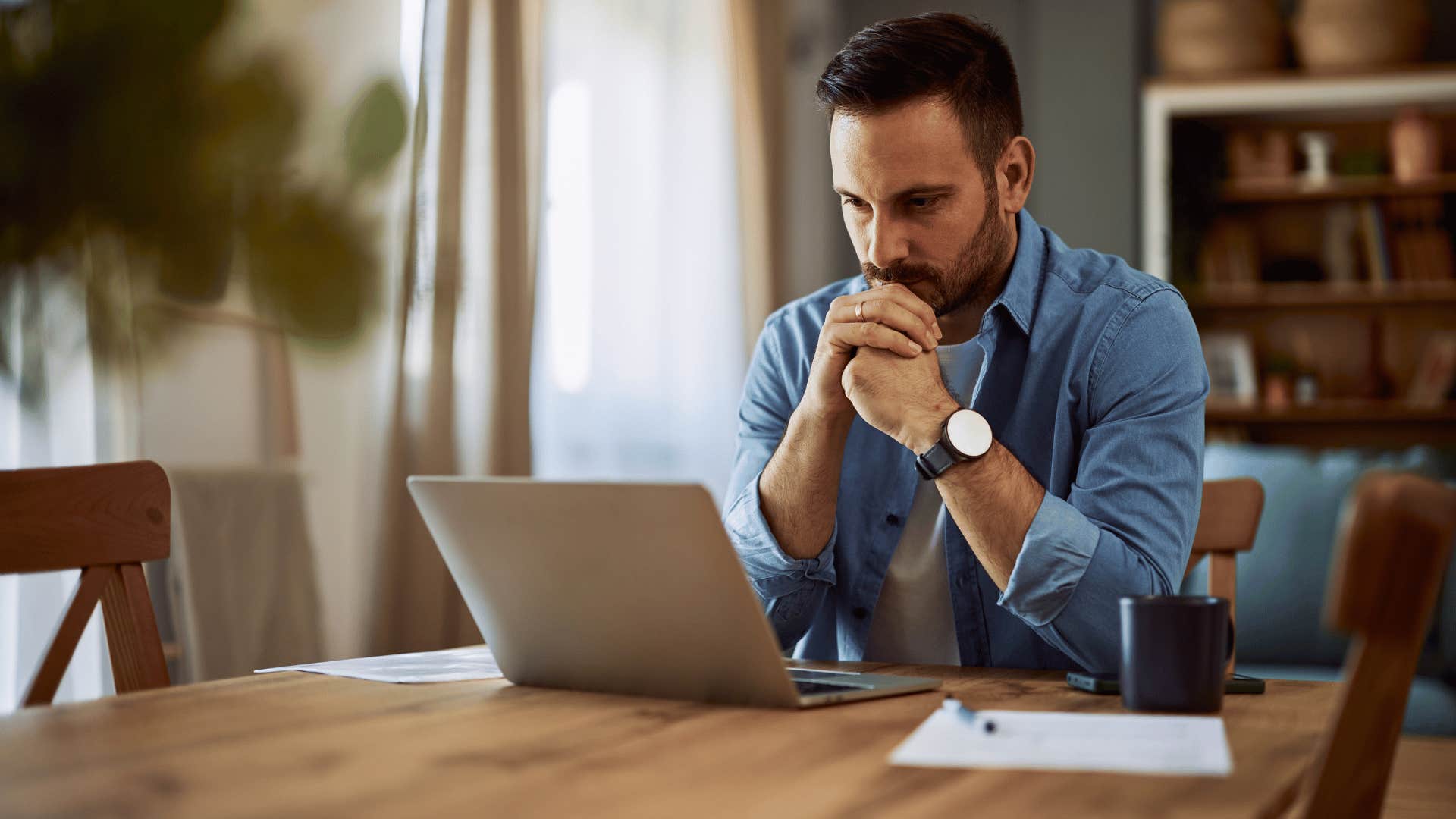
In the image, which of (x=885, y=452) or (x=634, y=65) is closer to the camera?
(x=885, y=452)

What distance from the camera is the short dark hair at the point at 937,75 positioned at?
1.45 meters

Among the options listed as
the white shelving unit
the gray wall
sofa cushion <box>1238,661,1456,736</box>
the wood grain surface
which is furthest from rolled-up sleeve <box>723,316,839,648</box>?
the white shelving unit

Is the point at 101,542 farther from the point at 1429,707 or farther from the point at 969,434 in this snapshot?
the point at 1429,707

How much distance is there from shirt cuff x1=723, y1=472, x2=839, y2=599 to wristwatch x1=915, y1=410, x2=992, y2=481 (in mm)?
182

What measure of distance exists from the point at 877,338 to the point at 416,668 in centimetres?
53

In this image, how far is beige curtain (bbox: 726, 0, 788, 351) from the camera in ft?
13.3

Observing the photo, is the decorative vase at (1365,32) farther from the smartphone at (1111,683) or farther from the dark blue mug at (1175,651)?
the dark blue mug at (1175,651)

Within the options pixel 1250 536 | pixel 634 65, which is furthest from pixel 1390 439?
pixel 1250 536

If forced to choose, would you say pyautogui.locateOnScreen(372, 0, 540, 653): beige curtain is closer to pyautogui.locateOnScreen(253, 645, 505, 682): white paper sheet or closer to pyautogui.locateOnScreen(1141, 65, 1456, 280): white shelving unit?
pyautogui.locateOnScreen(253, 645, 505, 682): white paper sheet

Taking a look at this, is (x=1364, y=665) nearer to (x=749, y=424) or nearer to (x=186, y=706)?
(x=186, y=706)

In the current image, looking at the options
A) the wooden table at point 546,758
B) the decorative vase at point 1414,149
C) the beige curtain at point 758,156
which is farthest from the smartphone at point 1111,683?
the decorative vase at point 1414,149

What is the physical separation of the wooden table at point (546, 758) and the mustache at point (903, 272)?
55 cm

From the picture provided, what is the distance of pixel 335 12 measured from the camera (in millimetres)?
1764

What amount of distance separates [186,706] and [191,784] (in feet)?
0.86
